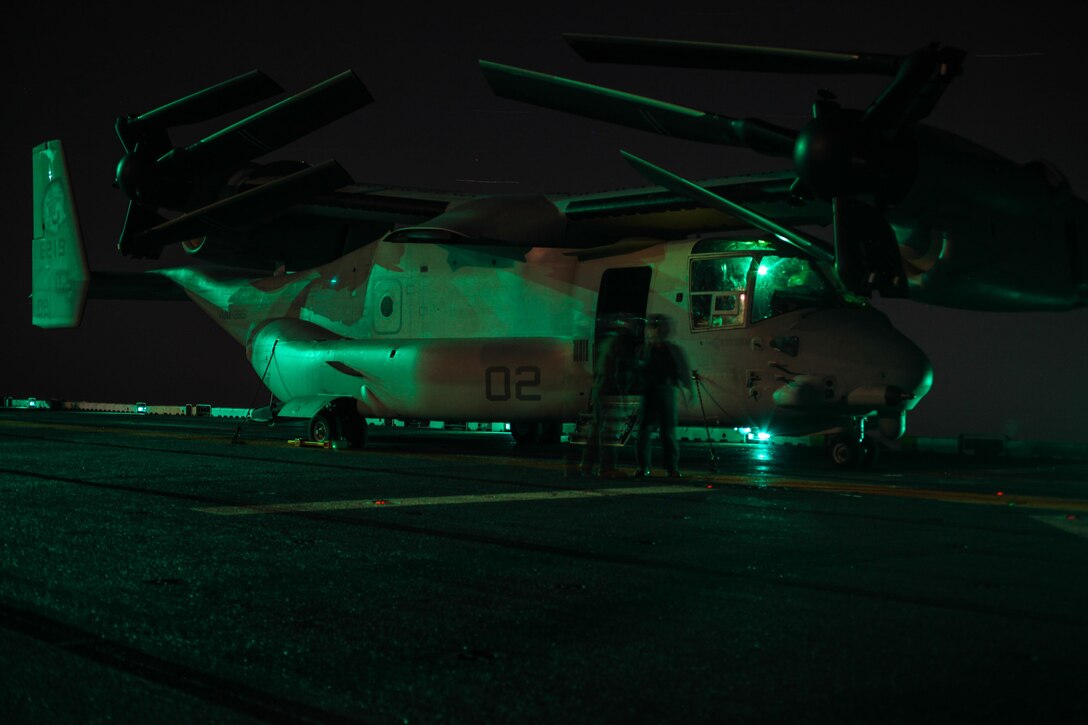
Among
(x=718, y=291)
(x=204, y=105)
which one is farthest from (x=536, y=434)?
(x=204, y=105)

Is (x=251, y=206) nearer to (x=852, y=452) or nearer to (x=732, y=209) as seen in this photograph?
(x=732, y=209)

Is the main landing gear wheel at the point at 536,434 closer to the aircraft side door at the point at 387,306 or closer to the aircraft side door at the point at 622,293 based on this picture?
the aircraft side door at the point at 387,306

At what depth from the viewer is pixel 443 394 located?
47.9 ft

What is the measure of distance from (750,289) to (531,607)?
9326 millimetres

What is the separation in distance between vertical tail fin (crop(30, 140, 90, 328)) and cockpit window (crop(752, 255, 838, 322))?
12.9 metres

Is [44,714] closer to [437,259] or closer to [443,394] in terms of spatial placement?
[443,394]

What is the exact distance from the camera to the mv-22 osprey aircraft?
39.8ft

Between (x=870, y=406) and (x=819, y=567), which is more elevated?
(x=870, y=406)

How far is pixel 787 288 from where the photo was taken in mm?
12578

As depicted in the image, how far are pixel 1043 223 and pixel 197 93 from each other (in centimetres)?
1165

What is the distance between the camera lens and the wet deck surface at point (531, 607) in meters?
2.86

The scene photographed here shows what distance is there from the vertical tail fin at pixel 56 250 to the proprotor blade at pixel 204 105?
4454 millimetres

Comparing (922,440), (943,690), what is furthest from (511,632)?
(922,440)

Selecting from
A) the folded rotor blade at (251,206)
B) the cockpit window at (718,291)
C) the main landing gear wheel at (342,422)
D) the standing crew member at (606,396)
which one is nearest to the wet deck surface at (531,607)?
the standing crew member at (606,396)
